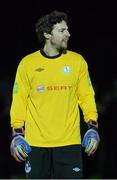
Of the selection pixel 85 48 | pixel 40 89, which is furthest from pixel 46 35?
pixel 85 48

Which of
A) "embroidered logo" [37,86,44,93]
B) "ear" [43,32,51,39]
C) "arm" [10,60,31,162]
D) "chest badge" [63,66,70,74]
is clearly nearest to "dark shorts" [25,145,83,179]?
"arm" [10,60,31,162]

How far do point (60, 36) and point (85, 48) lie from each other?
2.29m

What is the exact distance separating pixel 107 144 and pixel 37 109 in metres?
2.54

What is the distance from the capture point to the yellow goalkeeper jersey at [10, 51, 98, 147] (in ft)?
18.0

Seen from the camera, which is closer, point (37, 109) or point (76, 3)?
point (37, 109)

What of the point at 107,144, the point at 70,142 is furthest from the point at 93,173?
the point at 70,142

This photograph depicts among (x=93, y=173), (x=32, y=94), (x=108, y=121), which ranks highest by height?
(x=32, y=94)

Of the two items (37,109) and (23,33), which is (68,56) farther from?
(23,33)

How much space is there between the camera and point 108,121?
7.89 meters

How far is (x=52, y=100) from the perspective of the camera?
547 centimetres

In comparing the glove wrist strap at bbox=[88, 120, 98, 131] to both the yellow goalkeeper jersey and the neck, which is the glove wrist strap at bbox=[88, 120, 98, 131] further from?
the neck

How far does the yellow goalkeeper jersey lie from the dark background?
2210 millimetres

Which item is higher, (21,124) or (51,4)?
(51,4)

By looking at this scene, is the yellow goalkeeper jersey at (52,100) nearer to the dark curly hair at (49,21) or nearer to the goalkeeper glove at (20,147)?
the goalkeeper glove at (20,147)
